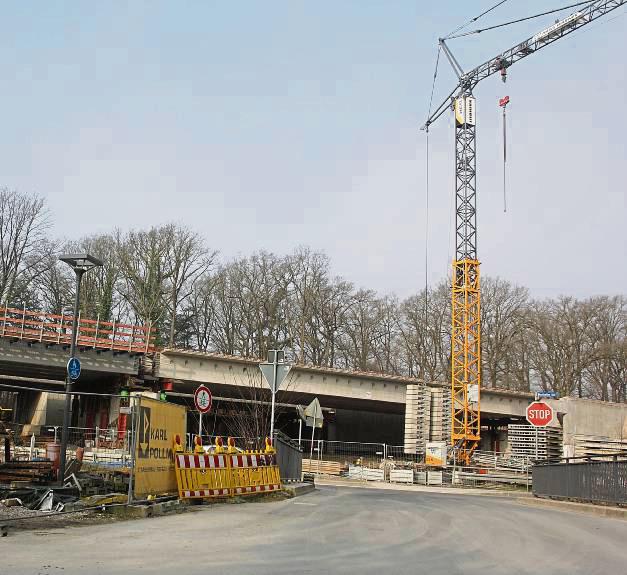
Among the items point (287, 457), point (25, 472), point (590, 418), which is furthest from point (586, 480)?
point (590, 418)

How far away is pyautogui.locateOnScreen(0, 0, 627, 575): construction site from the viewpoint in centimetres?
1095

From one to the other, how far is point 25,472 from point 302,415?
35.7 ft

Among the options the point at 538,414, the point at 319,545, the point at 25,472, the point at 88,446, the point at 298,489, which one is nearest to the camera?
the point at 319,545

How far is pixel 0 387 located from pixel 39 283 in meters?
40.9

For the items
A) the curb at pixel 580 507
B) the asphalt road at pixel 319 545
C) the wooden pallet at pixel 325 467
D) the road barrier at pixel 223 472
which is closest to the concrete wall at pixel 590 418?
the wooden pallet at pixel 325 467

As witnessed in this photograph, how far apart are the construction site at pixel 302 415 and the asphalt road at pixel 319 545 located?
0.08 metres

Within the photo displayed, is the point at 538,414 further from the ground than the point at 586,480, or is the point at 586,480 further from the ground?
the point at 538,414

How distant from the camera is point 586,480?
19172 mm

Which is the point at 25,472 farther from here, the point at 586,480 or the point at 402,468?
the point at 402,468

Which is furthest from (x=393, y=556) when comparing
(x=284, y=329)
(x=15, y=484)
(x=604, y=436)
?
(x=284, y=329)

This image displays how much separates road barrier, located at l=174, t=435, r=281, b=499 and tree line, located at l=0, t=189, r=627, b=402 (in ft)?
146

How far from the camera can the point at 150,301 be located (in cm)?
6022

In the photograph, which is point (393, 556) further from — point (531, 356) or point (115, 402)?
point (531, 356)

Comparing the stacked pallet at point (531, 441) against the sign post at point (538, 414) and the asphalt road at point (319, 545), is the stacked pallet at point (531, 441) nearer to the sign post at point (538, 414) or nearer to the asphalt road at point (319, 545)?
the sign post at point (538, 414)
